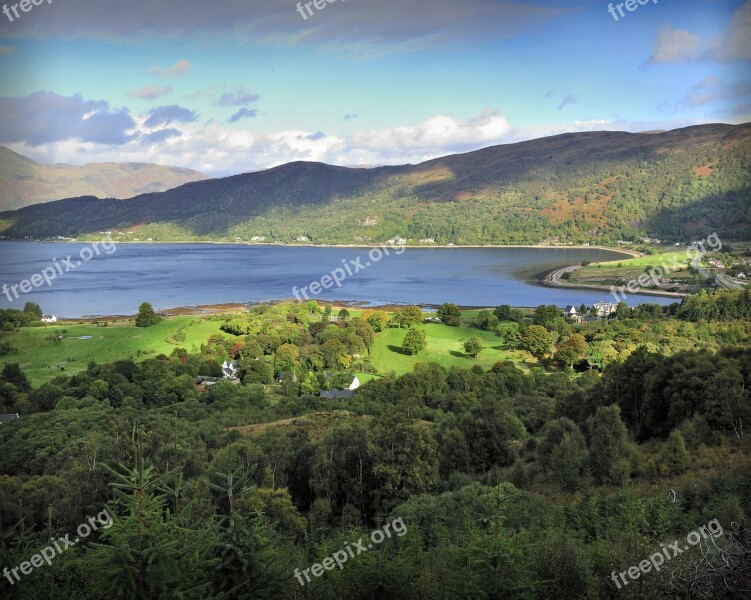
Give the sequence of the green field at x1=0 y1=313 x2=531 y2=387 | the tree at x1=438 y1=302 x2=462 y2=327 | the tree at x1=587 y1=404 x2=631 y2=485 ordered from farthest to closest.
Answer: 1. the tree at x1=438 y1=302 x2=462 y2=327
2. the green field at x1=0 y1=313 x2=531 y2=387
3. the tree at x1=587 y1=404 x2=631 y2=485

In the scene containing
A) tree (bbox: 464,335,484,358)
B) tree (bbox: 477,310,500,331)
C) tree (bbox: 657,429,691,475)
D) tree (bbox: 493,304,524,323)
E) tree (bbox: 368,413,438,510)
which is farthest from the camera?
tree (bbox: 493,304,524,323)

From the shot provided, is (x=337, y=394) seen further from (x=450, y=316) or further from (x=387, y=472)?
(x=450, y=316)

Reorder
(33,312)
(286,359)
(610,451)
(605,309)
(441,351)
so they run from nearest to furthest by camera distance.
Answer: (610,451), (286,359), (441,351), (33,312), (605,309)

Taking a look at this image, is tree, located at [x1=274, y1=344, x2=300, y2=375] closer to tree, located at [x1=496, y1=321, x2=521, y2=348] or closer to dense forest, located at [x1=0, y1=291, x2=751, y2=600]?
dense forest, located at [x1=0, y1=291, x2=751, y2=600]

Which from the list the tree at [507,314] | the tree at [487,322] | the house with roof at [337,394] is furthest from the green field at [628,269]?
the house with roof at [337,394]

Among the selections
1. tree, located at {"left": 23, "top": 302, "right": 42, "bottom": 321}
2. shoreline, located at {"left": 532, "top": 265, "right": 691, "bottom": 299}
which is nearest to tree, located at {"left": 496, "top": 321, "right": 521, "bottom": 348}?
shoreline, located at {"left": 532, "top": 265, "right": 691, "bottom": 299}

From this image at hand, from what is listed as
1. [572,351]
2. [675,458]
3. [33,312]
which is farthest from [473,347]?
[33,312]
